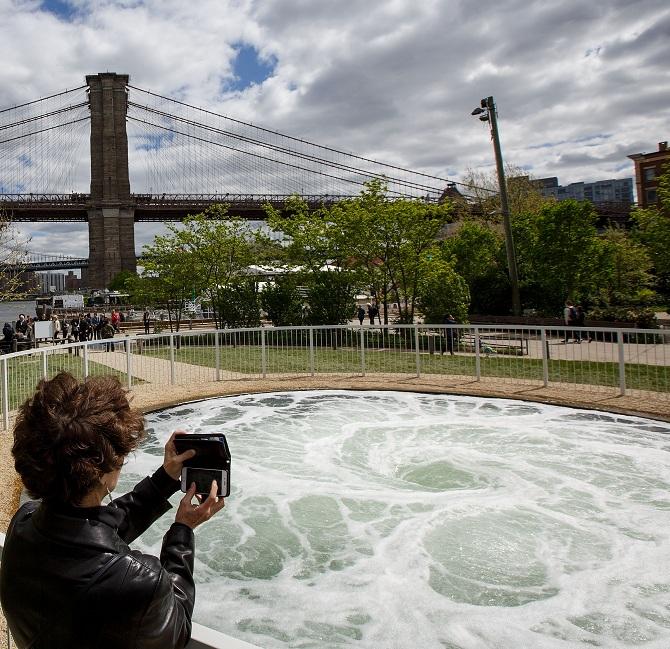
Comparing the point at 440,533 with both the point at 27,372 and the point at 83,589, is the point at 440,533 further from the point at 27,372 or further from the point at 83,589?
the point at 27,372

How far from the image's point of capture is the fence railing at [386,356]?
9.72m

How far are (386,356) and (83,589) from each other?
11.9 m

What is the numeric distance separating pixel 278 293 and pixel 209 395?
1230cm

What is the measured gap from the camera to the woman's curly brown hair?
1.40 meters

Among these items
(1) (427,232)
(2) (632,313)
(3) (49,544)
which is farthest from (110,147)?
(3) (49,544)

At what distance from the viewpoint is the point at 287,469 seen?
688 centimetres

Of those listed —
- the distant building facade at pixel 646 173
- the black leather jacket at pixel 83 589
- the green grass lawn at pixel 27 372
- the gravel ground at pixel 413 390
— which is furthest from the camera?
the distant building facade at pixel 646 173

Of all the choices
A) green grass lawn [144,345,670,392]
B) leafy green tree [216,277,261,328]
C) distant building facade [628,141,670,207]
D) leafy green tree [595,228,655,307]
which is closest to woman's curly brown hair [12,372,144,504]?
green grass lawn [144,345,670,392]

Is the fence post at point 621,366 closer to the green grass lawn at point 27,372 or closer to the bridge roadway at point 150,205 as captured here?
the green grass lawn at point 27,372

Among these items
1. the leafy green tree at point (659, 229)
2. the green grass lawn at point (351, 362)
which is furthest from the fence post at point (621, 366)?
the leafy green tree at point (659, 229)

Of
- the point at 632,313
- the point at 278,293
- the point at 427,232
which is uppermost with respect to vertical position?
the point at 427,232

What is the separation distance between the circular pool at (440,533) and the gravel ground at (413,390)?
528mm

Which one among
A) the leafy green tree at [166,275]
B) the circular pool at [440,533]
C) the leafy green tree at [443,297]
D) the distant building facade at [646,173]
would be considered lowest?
the circular pool at [440,533]

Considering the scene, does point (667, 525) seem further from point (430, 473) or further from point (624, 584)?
point (430, 473)
